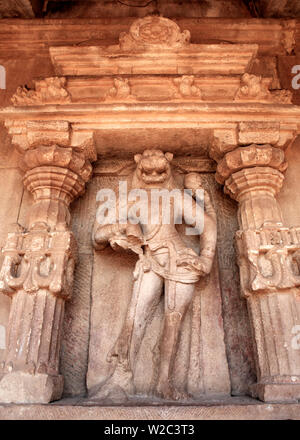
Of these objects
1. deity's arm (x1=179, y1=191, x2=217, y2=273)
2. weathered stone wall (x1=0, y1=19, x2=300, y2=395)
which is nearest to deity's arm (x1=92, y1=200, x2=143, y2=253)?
weathered stone wall (x1=0, y1=19, x2=300, y2=395)

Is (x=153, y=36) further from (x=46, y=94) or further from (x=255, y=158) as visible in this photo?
(x=255, y=158)

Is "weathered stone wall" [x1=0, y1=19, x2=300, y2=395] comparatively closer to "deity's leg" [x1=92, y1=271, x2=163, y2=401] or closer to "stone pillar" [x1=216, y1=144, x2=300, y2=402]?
"deity's leg" [x1=92, y1=271, x2=163, y2=401]

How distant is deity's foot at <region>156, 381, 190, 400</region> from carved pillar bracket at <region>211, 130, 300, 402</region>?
1.73 feet

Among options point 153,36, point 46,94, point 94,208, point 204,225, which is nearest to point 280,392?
point 204,225

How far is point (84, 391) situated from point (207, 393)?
965 millimetres

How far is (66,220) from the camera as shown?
3332mm

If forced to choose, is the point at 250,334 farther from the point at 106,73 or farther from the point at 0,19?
the point at 0,19

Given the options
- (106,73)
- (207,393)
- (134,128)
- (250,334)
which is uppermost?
(106,73)

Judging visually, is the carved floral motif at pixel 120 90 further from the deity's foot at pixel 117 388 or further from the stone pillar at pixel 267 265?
the deity's foot at pixel 117 388

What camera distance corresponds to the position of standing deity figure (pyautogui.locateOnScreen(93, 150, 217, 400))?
9.43ft

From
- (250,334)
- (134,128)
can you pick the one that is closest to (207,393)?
(250,334)

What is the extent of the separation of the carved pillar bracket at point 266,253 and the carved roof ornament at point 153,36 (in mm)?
1133

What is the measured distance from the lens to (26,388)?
Result: 2.56 meters

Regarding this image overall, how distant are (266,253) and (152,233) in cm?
95
